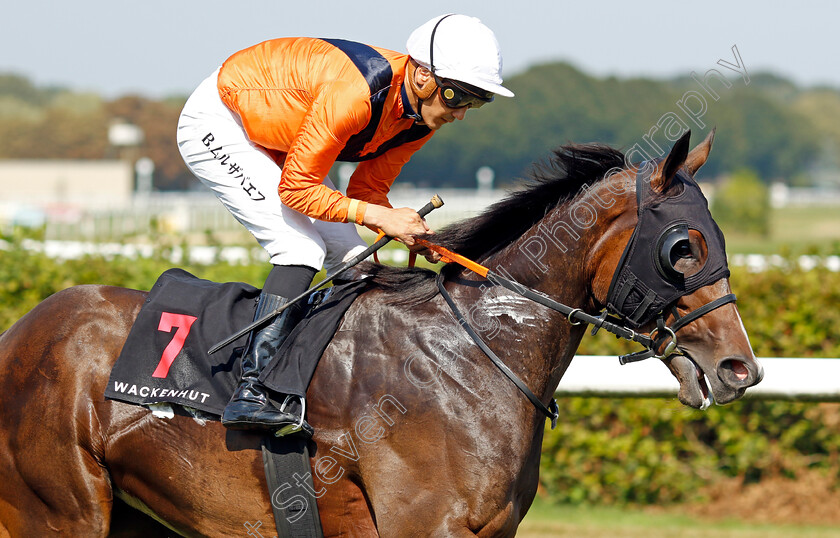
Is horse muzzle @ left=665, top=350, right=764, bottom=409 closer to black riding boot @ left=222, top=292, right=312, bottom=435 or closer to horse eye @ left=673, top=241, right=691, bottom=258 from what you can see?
horse eye @ left=673, top=241, right=691, bottom=258

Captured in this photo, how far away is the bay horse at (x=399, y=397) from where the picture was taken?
8.69ft

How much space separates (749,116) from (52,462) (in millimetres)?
73768

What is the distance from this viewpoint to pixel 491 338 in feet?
9.27

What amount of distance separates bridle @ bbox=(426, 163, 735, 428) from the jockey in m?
0.25

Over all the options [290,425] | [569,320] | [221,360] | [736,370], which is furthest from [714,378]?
[221,360]

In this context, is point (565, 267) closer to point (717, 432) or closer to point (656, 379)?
point (656, 379)

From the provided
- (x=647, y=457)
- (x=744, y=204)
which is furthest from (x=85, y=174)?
(x=647, y=457)

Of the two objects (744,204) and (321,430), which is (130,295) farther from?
(744,204)

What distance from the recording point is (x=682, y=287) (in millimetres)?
2605

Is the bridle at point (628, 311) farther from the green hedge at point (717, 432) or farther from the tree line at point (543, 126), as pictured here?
the green hedge at point (717, 432)

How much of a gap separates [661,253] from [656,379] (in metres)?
2.04

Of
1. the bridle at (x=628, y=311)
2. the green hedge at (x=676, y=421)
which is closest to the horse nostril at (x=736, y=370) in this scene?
the bridle at (x=628, y=311)

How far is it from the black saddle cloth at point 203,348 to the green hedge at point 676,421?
99.0 inches

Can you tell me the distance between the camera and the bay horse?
265cm
